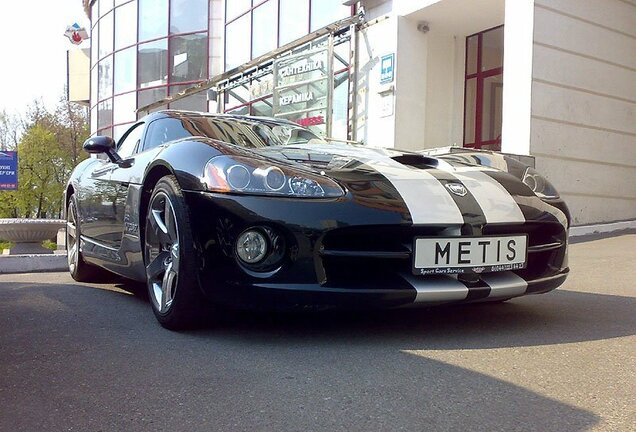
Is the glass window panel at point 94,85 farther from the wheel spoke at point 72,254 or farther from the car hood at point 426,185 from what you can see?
the car hood at point 426,185

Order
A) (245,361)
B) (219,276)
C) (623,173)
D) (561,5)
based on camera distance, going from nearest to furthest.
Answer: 1. (245,361)
2. (219,276)
3. (561,5)
4. (623,173)

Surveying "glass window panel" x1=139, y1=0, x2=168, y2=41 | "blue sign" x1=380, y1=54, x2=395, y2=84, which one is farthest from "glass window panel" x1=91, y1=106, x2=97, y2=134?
"blue sign" x1=380, y1=54, x2=395, y2=84

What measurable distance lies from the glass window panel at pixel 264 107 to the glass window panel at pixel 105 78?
930 cm

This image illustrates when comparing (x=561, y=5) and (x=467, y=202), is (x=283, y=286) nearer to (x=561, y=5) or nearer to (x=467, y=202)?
(x=467, y=202)

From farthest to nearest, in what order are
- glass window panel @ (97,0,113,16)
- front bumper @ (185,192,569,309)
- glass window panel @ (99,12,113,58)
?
glass window panel @ (97,0,113,16), glass window panel @ (99,12,113,58), front bumper @ (185,192,569,309)

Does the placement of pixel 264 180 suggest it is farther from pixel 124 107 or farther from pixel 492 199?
pixel 124 107

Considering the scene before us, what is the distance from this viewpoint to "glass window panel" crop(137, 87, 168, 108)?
20.1m

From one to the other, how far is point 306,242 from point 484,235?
0.80 m

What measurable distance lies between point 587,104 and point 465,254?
778 centimetres

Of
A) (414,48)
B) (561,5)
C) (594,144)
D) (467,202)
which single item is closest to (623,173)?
(594,144)

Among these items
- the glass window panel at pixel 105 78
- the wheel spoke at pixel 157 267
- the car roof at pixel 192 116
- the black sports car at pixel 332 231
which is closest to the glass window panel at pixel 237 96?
the glass window panel at pixel 105 78

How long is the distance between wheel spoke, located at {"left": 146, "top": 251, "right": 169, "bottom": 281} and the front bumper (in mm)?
421

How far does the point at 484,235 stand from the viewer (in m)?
2.75

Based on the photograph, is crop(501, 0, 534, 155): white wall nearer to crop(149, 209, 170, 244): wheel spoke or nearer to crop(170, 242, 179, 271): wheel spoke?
crop(149, 209, 170, 244): wheel spoke
